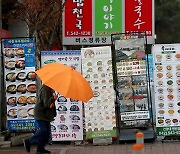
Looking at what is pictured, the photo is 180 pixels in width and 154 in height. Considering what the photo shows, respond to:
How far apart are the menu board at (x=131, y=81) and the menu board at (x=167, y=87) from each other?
0.94ft

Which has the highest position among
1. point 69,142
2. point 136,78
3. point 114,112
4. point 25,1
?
point 25,1

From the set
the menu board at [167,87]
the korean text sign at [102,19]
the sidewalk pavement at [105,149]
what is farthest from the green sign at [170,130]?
the korean text sign at [102,19]

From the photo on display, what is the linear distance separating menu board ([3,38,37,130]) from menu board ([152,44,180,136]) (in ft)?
9.81

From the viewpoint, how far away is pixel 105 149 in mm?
10547

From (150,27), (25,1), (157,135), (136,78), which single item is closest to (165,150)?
(157,135)

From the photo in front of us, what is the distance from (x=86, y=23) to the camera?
1412 centimetres

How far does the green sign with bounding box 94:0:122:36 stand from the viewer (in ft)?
46.2

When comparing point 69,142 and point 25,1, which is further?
point 25,1

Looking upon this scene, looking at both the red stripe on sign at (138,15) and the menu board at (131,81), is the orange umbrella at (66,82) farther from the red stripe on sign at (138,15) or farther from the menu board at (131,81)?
the red stripe on sign at (138,15)

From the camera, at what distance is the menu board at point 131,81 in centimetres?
1109

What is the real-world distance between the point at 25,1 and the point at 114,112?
5917 millimetres

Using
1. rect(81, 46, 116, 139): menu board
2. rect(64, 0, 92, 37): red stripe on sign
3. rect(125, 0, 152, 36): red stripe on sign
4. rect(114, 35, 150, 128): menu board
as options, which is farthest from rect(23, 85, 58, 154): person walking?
rect(125, 0, 152, 36): red stripe on sign

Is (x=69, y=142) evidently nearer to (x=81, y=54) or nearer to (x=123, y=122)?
(x=123, y=122)

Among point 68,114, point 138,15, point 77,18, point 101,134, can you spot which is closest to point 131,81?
point 101,134
